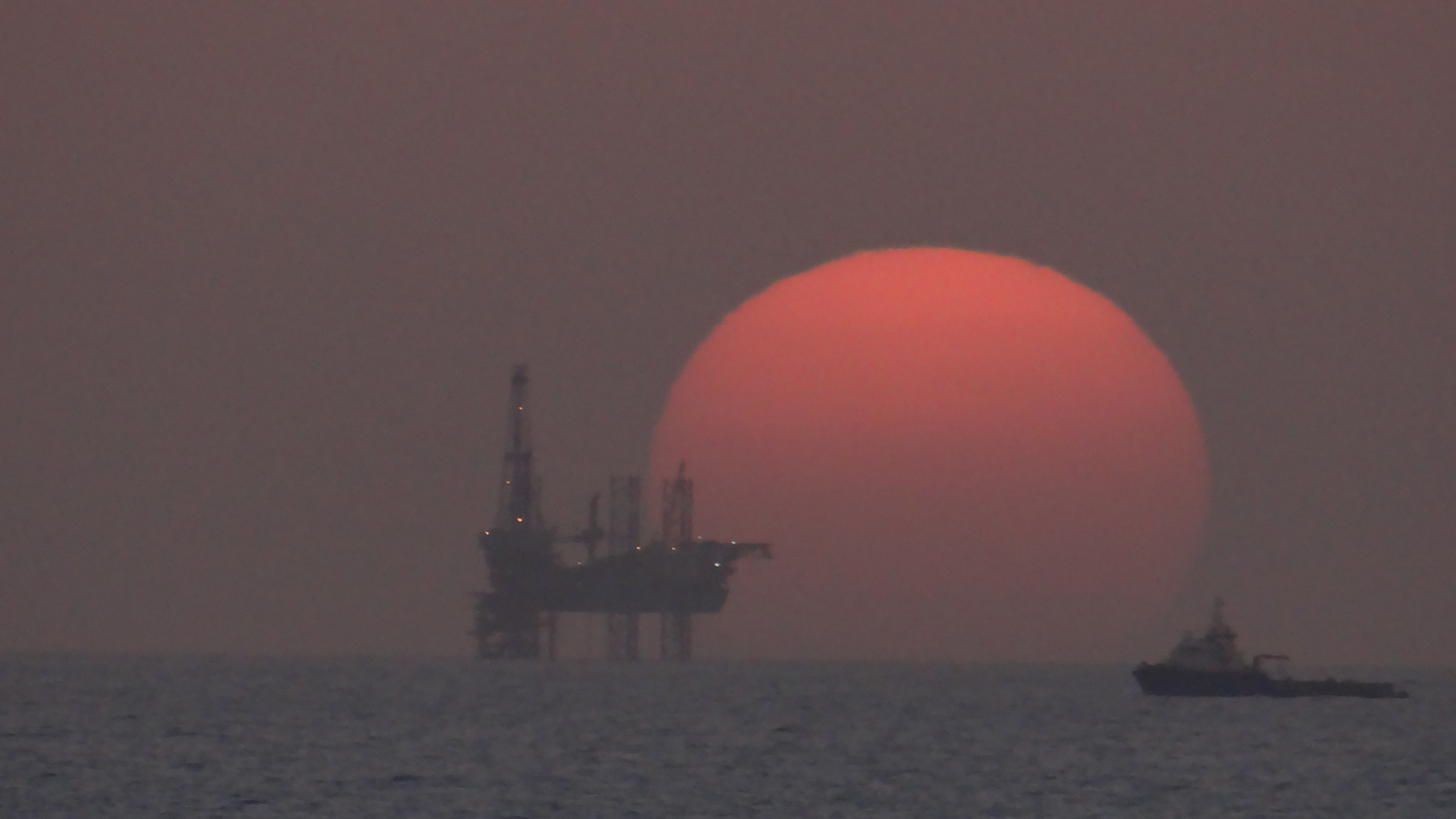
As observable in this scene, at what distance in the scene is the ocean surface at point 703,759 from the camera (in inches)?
3100

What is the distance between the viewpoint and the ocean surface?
78750mm

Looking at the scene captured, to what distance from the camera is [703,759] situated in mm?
99875

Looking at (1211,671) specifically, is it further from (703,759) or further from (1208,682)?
(703,759)

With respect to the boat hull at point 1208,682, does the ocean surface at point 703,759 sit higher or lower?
lower

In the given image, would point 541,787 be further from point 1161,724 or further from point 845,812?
point 1161,724

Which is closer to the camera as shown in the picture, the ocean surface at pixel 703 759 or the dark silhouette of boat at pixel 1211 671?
the ocean surface at pixel 703 759

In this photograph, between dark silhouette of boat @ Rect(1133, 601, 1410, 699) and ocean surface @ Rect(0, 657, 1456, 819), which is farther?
dark silhouette of boat @ Rect(1133, 601, 1410, 699)

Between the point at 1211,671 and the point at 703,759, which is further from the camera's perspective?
the point at 1211,671

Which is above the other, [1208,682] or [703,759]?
[1208,682]

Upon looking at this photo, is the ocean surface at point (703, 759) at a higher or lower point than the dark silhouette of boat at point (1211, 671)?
lower

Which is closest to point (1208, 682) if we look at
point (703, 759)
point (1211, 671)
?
point (1211, 671)

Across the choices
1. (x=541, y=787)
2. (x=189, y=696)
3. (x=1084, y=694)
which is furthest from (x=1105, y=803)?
(x=1084, y=694)

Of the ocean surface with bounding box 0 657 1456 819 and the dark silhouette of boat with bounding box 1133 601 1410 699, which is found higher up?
the dark silhouette of boat with bounding box 1133 601 1410 699

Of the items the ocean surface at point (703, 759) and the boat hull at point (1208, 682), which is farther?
the boat hull at point (1208, 682)
